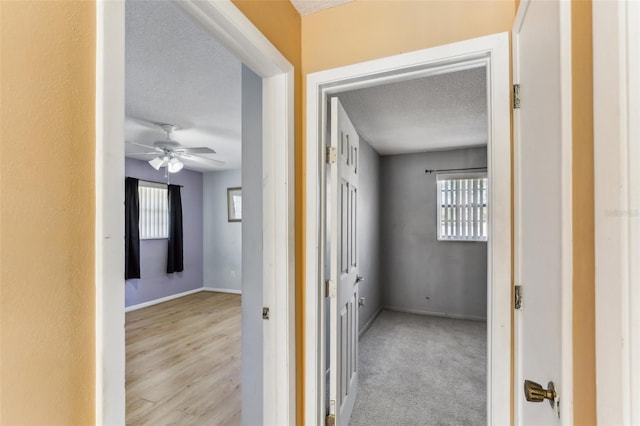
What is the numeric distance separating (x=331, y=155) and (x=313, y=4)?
2.36 ft

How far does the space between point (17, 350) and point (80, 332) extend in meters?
0.10

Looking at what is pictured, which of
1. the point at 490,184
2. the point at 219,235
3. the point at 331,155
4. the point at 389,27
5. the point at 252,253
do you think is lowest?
the point at 219,235

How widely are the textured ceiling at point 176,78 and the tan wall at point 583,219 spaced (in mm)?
1043

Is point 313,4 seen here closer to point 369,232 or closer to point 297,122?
point 297,122

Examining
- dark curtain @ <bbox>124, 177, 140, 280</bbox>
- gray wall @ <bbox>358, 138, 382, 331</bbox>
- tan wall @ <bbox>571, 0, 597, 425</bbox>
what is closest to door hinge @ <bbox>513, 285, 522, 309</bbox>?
tan wall @ <bbox>571, 0, 597, 425</bbox>

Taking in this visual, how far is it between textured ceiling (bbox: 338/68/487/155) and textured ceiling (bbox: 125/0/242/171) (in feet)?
3.49

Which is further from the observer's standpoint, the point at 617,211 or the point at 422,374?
the point at 422,374

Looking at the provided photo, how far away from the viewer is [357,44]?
1459mm

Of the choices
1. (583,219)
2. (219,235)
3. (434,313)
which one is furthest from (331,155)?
(219,235)

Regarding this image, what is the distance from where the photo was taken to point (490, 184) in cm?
122

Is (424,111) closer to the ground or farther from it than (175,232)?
farther from it

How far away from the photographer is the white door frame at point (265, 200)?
0.65 metres

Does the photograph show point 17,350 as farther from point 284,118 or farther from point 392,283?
point 392,283

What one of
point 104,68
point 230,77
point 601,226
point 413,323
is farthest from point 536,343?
point 413,323
